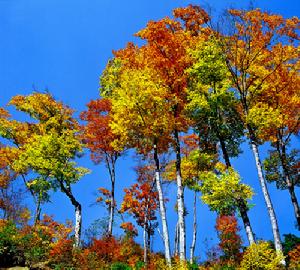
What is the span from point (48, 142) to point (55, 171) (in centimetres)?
184

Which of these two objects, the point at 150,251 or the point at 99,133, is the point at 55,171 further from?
the point at 150,251

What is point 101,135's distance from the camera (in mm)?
28359

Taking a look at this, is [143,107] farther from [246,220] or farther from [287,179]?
[287,179]

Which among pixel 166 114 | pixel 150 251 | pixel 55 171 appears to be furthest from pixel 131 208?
pixel 166 114

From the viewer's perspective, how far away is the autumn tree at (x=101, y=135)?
92.2 feet

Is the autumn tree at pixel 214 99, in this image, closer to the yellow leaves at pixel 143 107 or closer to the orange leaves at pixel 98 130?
the yellow leaves at pixel 143 107

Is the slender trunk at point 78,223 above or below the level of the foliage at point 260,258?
above

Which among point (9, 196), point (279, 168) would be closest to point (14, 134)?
point (9, 196)

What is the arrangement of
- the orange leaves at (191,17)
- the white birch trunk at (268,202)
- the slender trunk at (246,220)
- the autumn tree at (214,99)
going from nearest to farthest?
the white birch trunk at (268,202)
the slender trunk at (246,220)
the autumn tree at (214,99)
the orange leaves at (191,17)

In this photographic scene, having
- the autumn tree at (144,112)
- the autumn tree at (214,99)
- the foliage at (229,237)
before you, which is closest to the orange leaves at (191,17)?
the autumn tree at (214,99)

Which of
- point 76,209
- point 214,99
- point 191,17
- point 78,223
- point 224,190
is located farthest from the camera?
Result: point 76,209

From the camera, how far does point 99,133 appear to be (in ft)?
92.9

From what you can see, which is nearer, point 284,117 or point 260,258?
point 260,258

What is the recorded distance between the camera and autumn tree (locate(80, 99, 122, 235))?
28.1 m
